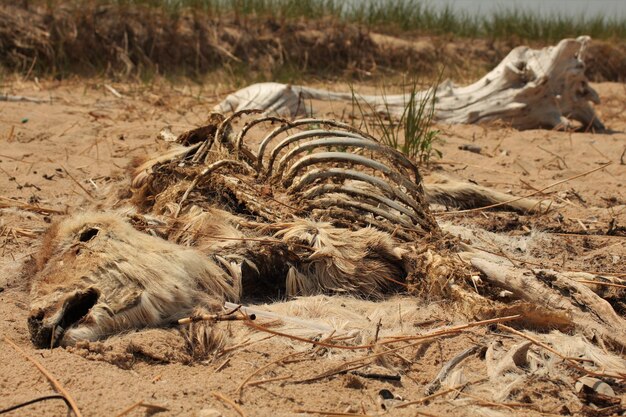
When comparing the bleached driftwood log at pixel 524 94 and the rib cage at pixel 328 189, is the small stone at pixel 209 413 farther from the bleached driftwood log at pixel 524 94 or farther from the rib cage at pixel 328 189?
the bleached driftwood log at pixel 524 94

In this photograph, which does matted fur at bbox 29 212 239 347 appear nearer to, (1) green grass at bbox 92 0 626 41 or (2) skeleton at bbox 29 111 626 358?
(2) skeleton at bbox 29 111 626 358

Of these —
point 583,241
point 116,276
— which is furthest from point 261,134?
point 116,276

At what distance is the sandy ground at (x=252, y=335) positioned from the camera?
231cm

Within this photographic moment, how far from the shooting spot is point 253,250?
3.12 meters

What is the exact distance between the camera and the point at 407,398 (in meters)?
2.38

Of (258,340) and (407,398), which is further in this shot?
(258,340)

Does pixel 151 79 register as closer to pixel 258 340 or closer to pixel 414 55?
pixel 414 55

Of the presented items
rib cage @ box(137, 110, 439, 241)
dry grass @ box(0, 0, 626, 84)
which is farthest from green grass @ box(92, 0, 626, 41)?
rib cage @ box(137, 110, 439, 241)

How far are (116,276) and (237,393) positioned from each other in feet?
2.40

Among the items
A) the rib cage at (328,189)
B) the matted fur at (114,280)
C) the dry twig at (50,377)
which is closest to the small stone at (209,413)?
the dry twig at (50,377)

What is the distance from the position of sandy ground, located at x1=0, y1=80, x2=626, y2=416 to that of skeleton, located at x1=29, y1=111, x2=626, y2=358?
16cm

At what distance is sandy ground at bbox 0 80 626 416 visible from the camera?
7.58ft

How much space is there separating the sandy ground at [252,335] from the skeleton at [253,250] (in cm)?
16

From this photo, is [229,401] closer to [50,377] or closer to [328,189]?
[50,377]
